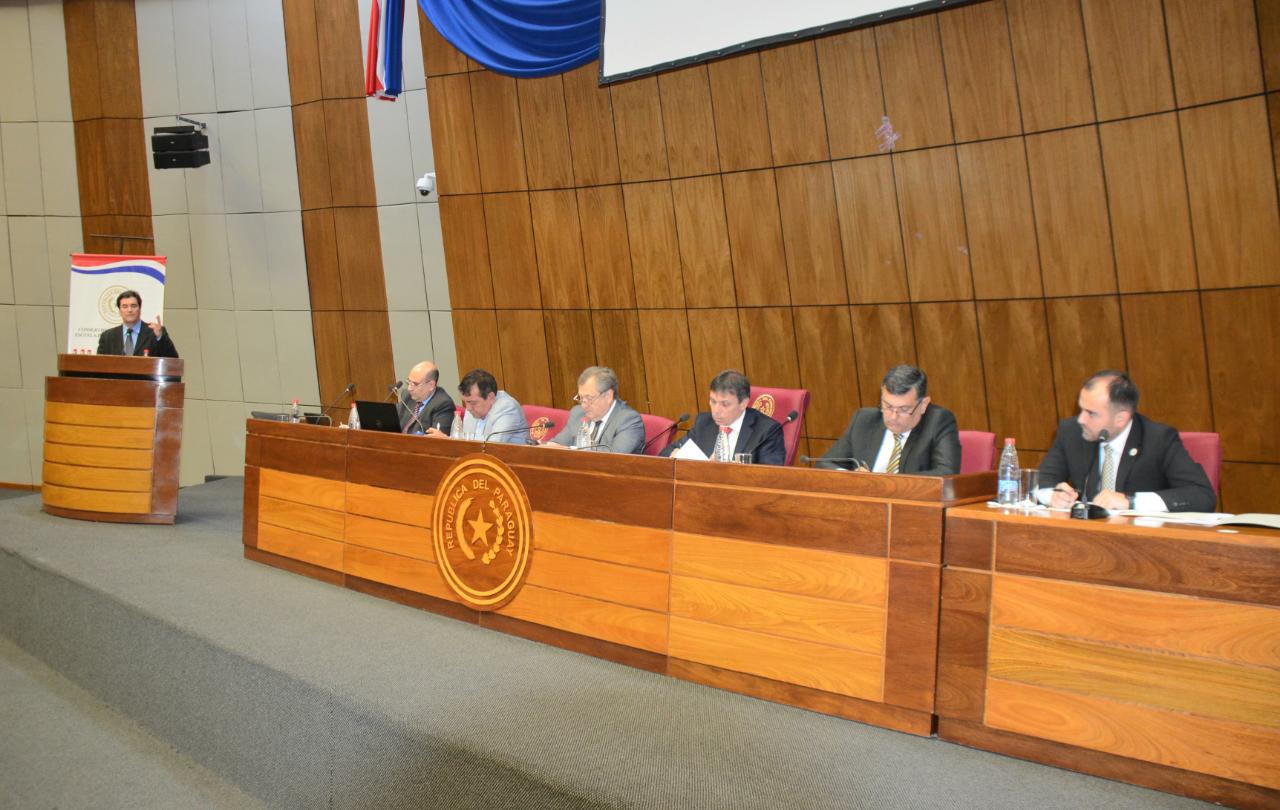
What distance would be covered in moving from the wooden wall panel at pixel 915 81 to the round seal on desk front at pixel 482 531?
3010 mm

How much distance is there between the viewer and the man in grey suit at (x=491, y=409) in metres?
4.58

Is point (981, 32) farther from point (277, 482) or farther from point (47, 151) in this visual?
point (47, 151)

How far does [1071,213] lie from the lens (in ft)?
15.7

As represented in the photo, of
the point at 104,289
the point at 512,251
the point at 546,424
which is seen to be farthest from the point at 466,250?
the point at 546,424

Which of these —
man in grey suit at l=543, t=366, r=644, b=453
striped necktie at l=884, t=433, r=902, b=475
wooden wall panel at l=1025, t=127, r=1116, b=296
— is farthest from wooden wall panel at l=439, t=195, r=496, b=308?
striped necktie at l=884, t=433, r=902, b=475

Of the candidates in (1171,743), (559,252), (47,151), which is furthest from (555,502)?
(47,151)

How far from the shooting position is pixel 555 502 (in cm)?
338

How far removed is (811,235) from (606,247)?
1514mm

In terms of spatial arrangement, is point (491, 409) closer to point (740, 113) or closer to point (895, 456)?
point (895, 456)

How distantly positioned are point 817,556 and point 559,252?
4.48 meters

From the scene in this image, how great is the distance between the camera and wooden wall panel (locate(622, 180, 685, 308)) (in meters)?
6.30

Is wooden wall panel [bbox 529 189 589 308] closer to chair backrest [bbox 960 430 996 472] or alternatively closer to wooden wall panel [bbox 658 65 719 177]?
wooden wall panel [bbox 658 65 719 177]

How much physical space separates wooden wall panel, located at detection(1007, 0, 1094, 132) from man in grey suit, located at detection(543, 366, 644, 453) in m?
2.44

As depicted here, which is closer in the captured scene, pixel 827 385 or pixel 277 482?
pixel 277 482
